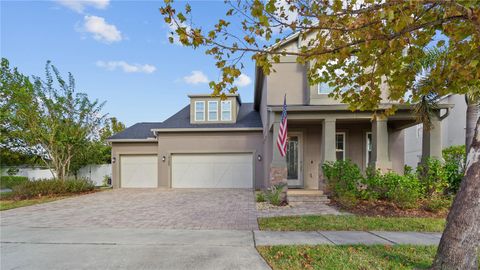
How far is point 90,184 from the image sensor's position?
51.8ft

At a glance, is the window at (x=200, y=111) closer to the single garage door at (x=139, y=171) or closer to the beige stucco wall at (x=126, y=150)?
the beige stucco wall at (x=126, y=150)

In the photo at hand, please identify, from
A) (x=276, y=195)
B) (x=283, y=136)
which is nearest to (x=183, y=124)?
(x=283, y=136)

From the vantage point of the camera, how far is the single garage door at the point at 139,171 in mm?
17531

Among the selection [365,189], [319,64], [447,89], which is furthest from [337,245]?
[365,189]

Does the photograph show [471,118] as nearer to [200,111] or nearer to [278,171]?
[278,171]

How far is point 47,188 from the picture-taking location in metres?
13.6

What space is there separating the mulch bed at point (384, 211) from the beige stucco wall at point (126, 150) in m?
12.2

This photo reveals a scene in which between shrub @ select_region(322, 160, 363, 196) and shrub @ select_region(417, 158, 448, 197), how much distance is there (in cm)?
201

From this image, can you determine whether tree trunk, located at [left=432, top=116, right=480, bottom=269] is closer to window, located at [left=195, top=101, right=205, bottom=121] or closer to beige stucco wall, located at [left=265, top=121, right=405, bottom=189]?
beige stucco wall, located at [left=265, top=121, right=405, bottom=189]

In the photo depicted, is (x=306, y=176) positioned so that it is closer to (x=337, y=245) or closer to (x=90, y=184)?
(x=337, y=245)

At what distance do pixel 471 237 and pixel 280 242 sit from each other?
2.95 m

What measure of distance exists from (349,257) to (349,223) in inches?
102

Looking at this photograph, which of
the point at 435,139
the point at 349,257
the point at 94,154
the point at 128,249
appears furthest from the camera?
the point at 94,154

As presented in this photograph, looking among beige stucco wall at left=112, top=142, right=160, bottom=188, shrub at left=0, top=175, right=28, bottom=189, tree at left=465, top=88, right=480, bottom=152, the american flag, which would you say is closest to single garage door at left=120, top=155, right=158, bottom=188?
beige stucco wall at left=112, top=142, right=160, bottom=188
